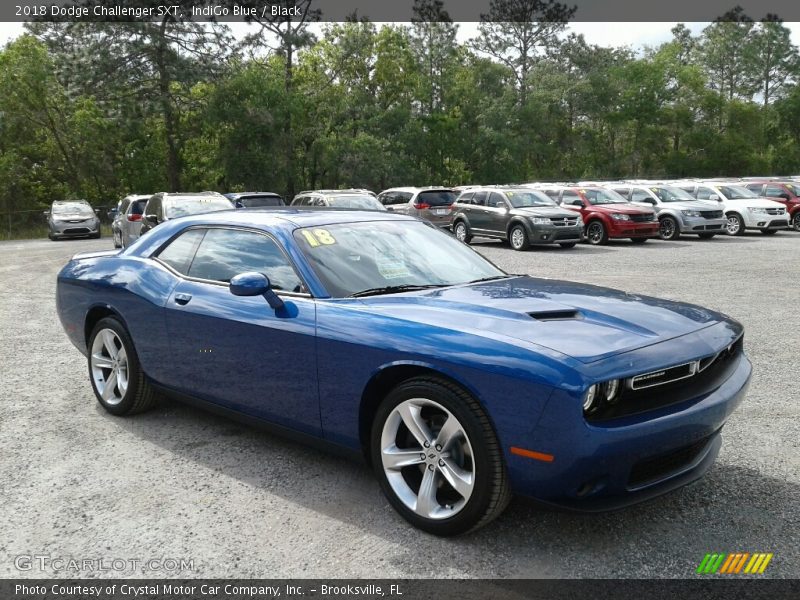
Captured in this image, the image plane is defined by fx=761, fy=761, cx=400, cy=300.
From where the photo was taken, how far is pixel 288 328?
4027 mm

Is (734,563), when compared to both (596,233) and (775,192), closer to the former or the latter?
(596,233)

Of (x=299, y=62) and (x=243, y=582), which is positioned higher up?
(x=299, y=62)

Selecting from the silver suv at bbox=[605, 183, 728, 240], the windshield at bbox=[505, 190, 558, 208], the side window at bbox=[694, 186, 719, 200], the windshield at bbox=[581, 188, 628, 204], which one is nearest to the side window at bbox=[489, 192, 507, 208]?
the windshield at bbox=[505, 190, 558, 208]

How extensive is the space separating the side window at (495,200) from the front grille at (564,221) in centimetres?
178

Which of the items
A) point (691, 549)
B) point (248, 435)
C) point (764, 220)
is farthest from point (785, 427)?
point (764, 220)

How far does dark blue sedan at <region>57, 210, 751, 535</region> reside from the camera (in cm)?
312

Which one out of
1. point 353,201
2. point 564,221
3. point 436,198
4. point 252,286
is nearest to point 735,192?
point 564,221

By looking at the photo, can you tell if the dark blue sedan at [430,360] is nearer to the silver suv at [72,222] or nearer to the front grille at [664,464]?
the front grille at [664,464]

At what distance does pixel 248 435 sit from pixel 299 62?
51.1 meters

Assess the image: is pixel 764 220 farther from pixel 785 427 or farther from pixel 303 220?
pixel 303 220

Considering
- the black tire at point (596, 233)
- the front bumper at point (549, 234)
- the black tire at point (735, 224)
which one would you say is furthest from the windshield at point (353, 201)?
the black tire at point (735, 224)

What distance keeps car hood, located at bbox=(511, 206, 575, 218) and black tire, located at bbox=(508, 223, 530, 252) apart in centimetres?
37

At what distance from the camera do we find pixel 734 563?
3.21 m

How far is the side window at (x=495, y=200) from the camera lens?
2134cm
